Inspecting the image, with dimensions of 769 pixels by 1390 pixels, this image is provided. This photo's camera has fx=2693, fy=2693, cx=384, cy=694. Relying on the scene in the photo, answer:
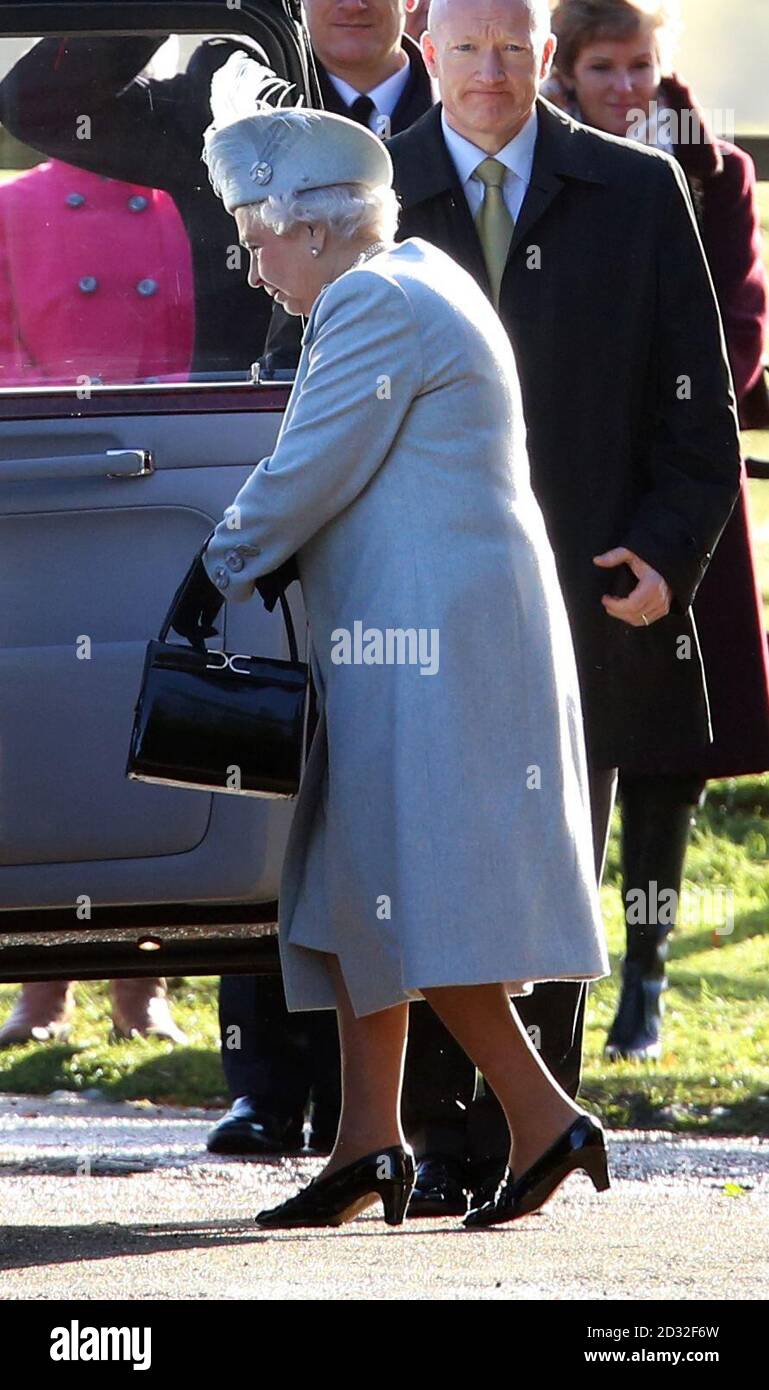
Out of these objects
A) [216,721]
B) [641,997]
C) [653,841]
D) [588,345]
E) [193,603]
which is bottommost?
[641,997]

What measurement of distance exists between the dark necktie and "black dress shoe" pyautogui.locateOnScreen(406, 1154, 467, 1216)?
194 centimetres

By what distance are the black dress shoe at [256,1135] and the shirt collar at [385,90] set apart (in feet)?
6.35

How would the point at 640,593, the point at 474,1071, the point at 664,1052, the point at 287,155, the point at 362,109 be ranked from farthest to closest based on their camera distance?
the point at 664,1052 → the point at 362,109 → the point at 474,1071 → the point at 640,593 → the point at 287,155

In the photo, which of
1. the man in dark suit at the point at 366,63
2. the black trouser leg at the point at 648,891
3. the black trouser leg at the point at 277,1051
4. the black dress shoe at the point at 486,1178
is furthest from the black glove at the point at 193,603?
the black trouser leg at the point at 648,891

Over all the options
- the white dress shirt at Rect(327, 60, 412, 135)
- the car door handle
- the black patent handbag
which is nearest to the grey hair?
the car door handle

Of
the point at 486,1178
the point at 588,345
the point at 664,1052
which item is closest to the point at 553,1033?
the point at 486,1178

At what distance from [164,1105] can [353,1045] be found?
2005 millimetres

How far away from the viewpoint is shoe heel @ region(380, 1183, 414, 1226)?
392 cm

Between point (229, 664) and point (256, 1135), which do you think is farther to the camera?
point (256, 1135)

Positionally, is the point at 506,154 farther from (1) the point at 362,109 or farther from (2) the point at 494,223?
(1) the point at 362,109

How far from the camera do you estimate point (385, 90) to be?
17.0 feet

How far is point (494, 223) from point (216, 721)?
3.97ft

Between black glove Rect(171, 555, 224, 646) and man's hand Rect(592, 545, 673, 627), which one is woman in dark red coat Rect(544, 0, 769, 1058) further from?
black glove Rect(171, 555, 224, 646)
